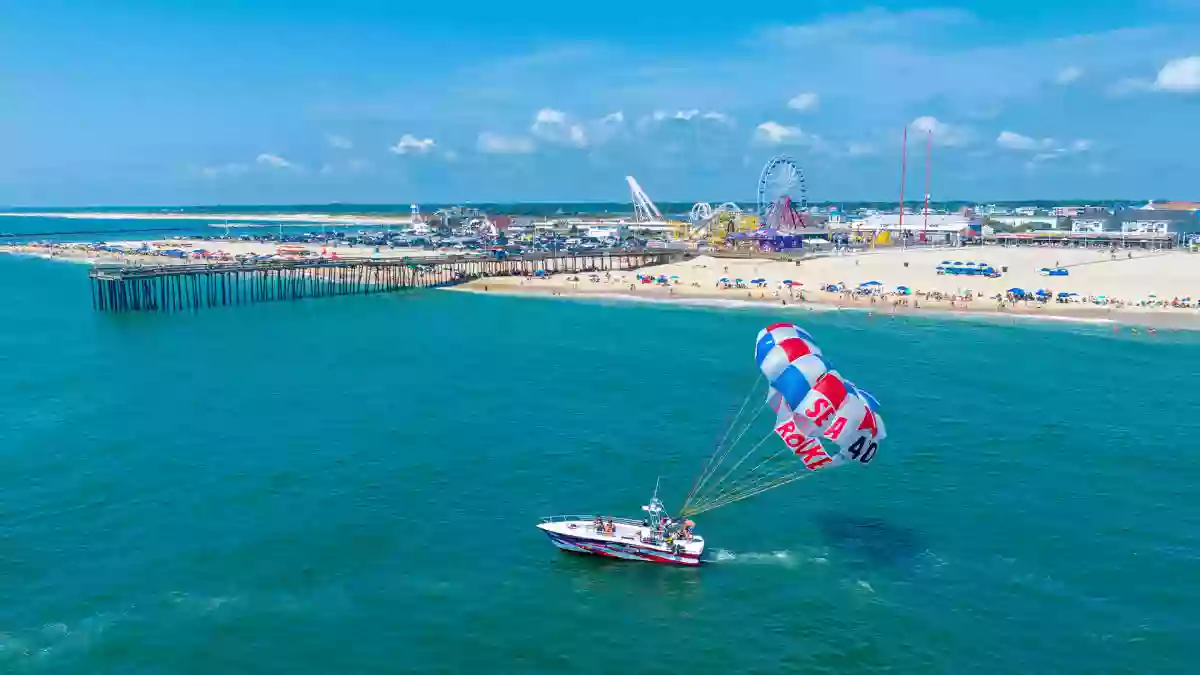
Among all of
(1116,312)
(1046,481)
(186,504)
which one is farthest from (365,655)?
(1116,312)

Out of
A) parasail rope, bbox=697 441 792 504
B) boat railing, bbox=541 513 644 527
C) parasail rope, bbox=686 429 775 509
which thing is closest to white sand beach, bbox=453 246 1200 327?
parasail rope, bbox=686 429 775 509

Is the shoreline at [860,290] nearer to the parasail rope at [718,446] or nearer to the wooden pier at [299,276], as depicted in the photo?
the wooden pier at [299,276]

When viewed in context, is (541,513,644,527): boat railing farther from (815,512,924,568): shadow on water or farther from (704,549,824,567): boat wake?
(815,512,924,568): shadow on water

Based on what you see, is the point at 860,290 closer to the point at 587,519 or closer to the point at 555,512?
the point at 555,512

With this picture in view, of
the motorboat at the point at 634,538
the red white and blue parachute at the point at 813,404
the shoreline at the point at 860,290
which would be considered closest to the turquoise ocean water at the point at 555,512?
the motorboat at the point at 634,538

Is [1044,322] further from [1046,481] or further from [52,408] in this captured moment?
[52,408]

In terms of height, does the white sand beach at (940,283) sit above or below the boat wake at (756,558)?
above
